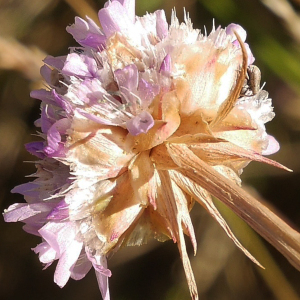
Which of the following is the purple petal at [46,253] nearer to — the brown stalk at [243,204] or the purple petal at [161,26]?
the brown stalk at [243,204]

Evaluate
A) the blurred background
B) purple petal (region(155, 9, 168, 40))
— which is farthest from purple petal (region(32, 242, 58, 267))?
the blurred background

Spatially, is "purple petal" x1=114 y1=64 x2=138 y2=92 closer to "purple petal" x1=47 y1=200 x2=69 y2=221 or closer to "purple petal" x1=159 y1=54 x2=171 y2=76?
"purple petal" x1=159 y1=54 x2=171 y2=76

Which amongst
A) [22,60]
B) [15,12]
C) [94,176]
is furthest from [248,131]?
[15,12]

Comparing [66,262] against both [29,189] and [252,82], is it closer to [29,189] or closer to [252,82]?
[29,189]

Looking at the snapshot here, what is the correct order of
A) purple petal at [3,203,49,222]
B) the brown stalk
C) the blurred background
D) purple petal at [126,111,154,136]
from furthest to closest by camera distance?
the blurred background → purple petal at [3,203,49,222] → purple petal at [126,111,154,136] → the brown stalk

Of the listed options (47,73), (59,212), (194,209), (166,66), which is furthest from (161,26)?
(194,209)
